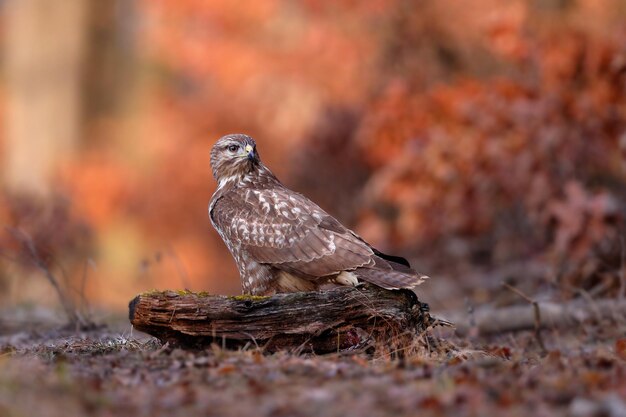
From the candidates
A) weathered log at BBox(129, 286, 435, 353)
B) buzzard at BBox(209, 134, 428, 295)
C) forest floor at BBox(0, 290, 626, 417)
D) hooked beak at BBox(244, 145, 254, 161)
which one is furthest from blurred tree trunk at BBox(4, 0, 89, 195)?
weathered log at BBox(129, 286, 435, 353)

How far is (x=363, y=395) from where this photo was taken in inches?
189

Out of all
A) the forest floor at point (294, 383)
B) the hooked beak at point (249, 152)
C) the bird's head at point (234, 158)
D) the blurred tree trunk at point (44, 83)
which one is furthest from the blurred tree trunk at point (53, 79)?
the forest floor at point (294, 383)

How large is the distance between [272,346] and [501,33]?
7.02 m

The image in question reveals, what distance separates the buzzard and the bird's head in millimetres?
71

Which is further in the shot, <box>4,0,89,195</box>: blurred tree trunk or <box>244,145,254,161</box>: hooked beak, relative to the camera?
<box>4,0,89,195</box>: blurred tree trunk

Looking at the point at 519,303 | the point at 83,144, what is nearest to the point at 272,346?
the point at 519,303

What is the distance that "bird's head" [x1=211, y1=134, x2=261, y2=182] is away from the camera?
792 cm

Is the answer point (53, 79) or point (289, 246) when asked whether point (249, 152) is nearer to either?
point (289, 246)

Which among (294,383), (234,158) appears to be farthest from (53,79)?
(294,383)

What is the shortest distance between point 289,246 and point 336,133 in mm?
9527

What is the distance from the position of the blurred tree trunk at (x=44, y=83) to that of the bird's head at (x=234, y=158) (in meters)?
16.9

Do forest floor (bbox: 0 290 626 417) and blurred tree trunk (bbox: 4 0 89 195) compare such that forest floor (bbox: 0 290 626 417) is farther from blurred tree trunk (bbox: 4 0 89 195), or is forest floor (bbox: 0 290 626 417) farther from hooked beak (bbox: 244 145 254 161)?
blurred tree trunk (bbox: 4 0 89 195)

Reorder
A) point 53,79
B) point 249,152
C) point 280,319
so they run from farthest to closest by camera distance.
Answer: point 53,79 < point 249,152 < point 280,319

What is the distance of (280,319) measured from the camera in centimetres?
624
